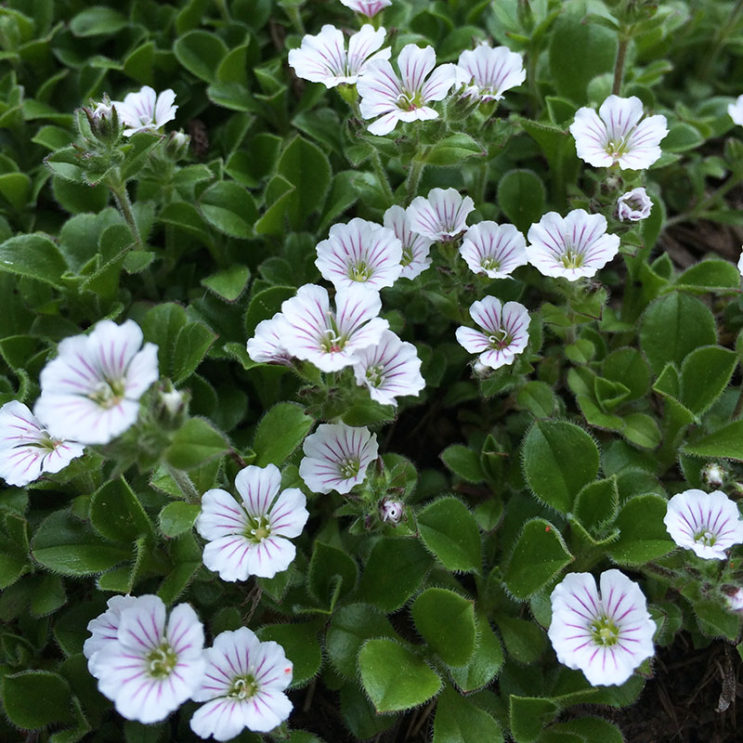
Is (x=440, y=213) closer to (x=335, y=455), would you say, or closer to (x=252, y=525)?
(x=335, y=455)

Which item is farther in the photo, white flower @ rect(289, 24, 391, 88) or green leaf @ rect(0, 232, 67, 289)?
green leaf @ rect(0, 232, 67, 289)

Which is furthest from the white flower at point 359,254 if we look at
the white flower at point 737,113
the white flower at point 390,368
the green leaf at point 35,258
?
the white flower at point 737,113

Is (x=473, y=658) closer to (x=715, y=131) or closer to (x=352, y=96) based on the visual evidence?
(x=352, y=96)

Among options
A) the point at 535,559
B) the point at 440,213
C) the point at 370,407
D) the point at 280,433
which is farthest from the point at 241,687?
the point at 440,213

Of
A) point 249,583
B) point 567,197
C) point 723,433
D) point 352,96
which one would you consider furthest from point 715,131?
point 249,583

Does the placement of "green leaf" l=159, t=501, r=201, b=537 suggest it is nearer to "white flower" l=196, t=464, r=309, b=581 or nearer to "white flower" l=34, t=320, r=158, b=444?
"white flower" l=196, t=464, r=309, b=581

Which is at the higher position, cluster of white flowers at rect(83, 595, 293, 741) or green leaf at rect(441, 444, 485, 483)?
cluster of white flowers at rect(83, 595, 293, 741)

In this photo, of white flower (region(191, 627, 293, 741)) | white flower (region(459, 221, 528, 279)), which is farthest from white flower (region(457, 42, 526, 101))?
white flower (region(191, 627, 293, 741))
